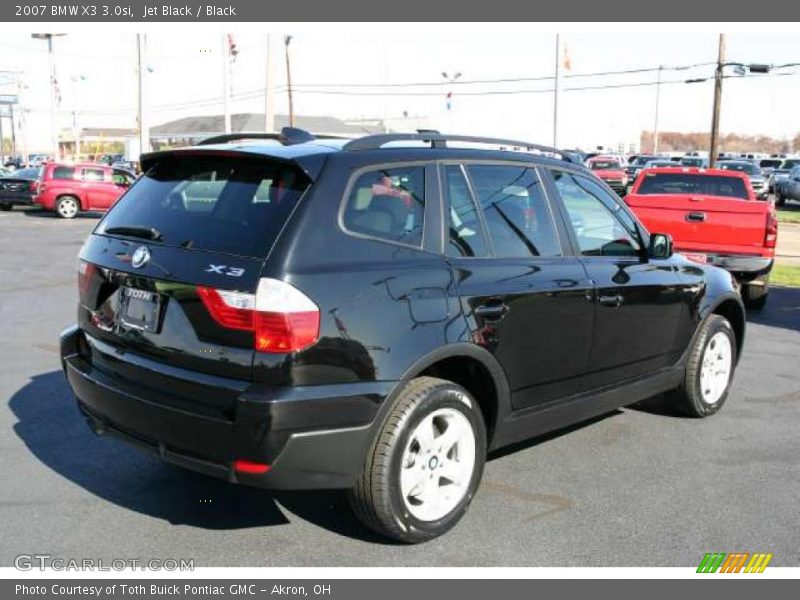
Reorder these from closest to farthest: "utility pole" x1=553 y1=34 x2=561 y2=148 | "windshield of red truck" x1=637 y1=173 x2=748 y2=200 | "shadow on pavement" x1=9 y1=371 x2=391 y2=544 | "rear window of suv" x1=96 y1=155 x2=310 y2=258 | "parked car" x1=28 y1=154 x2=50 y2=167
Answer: "rear window of suv" x1=96 y1=155 x2=310 y2=258 < "shadow on pavement" x1=9 y1=371 x2=391 y2=544 < "windshield of red truck" x1=637 y1=173 x2=748 y2=200 < "utility pole" x1=553 y1=34 x2=561 y2=148 < "parked car" x1=28 y1=154 x2=50 y2=167

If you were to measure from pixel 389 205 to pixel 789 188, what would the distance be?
32180 mm

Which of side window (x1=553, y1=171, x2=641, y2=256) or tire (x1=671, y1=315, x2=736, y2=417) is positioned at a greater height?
side window (x1=553, y1=171, x2=641, y2=256)

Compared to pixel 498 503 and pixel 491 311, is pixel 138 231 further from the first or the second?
pixel 498 503

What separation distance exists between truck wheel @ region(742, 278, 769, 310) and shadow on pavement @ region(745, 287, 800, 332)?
0.38 ft

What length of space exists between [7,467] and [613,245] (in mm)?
3848

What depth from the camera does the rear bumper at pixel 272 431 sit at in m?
3.28

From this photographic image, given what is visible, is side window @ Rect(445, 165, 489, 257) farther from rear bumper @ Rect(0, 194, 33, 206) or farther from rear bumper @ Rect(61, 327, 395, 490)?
rear bumper @ Rect(0, 194, 33, 206)

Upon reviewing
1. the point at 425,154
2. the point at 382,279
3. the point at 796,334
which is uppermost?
the point at 425,154

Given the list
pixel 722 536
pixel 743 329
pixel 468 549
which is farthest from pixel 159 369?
pixel 743 329

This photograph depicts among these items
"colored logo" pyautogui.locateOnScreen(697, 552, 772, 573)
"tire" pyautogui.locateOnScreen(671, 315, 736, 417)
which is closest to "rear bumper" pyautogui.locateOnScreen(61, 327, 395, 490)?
"colored logo" pyautogui.locateOnScreen(697, 552, 772, 573)

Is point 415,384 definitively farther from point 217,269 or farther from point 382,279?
point 217,269

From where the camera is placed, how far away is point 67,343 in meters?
4.26

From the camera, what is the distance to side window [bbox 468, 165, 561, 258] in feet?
14.1

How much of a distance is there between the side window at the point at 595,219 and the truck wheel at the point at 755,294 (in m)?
5.48
